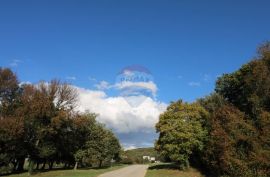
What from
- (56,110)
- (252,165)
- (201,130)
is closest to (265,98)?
(252,165)

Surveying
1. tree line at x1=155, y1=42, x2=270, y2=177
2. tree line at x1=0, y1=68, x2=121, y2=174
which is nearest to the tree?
tree line at x1=155, y1=42, x2=270, y2=177

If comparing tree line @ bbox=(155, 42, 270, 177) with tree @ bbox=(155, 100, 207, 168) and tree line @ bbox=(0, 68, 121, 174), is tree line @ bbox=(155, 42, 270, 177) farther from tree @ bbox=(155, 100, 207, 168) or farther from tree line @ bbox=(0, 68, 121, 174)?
tree line @ bbox=(0, 68, 121, 174)

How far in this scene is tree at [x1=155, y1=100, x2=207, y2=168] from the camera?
2152 inches

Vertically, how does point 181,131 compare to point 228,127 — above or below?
above

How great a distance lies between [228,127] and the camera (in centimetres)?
4016

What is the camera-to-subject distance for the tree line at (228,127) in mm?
36719

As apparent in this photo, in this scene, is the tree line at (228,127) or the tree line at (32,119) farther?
the tree line at (32,119)

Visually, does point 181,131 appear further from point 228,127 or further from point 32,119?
point 32,119

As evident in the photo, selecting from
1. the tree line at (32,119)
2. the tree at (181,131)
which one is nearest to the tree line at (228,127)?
the tree at (181,131)

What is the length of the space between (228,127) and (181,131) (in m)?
15.7

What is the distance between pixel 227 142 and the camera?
38531mm

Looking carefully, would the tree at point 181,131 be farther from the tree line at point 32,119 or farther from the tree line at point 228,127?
the tree line at point 32,119

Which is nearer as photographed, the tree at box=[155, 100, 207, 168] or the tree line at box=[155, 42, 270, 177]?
the tree line at box=[155, 42, 270, 177]

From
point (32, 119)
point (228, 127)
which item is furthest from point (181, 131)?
point (32, 119)
